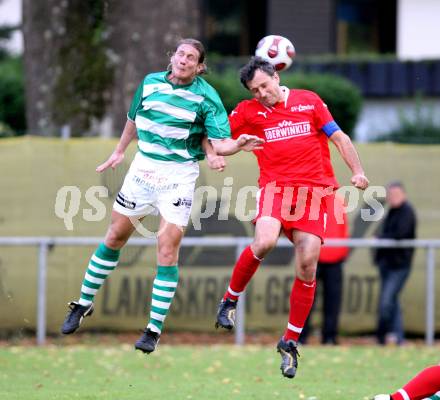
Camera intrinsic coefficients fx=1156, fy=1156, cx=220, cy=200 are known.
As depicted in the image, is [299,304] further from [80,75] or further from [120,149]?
[80,75]

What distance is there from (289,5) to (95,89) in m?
9.72

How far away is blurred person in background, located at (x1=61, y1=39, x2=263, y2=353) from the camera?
892cm

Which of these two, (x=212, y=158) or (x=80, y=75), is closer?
(x=212, y=158)

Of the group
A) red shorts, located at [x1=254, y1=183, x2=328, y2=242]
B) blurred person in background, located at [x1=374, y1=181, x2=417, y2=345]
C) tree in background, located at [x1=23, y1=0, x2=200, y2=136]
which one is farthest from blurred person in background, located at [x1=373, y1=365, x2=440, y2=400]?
tree in background, located at [x1=23, y1=0, x2=200, y2=136]

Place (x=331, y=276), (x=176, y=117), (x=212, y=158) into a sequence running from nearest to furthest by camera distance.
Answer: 1. (x=212, y=158)
2. (x=176, y=117)
3. (x=331, y=276)

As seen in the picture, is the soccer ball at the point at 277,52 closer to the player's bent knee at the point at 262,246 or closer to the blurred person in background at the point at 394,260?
the player's bent knee at the point at 262,246

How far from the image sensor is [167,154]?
904 cm

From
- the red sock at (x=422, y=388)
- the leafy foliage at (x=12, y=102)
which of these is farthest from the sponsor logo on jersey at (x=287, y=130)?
the leafy foliage at (x=12, y=102)

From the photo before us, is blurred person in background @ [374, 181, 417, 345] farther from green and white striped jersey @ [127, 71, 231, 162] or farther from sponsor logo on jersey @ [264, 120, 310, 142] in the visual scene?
green and white striped jersey @ [127, 71, 231, 162]

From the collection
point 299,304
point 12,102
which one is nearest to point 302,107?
point 299,304

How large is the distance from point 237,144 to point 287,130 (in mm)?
643

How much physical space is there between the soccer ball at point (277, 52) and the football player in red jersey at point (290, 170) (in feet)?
1.23

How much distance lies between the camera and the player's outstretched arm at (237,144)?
28.1 feet

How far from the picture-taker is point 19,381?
11.1 m
